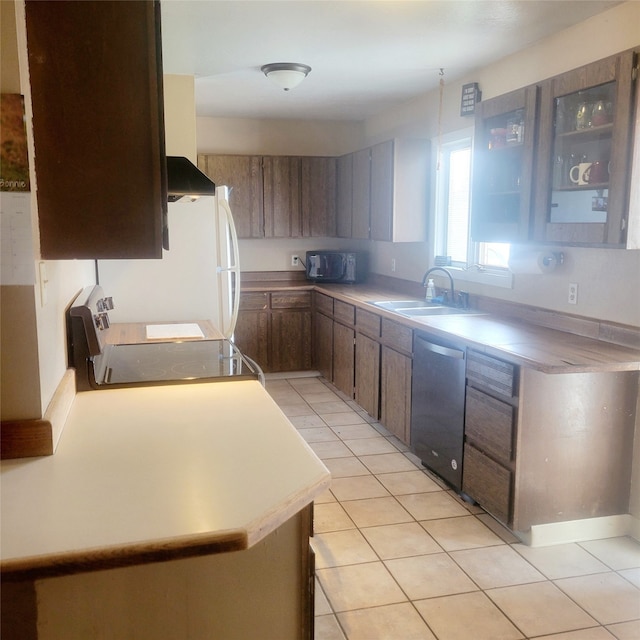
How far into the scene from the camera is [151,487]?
1.25 metres

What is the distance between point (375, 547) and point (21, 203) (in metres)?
2.06

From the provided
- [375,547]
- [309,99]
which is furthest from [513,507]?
[309,99]

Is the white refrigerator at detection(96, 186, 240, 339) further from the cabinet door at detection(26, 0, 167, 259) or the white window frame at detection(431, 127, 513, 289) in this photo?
the cabinet door at detection(26, 0, 167, 259)

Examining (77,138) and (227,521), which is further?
(77,138)

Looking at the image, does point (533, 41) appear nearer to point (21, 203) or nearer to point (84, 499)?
point (21, 203)

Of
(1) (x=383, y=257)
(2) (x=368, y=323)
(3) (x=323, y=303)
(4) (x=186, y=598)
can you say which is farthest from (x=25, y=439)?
(1) (x=383, y=257)

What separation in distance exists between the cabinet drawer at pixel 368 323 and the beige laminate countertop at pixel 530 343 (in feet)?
0.54

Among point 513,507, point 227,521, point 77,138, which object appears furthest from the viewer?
point 513,507

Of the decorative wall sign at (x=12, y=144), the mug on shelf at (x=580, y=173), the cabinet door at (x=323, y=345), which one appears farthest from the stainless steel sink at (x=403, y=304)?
the decorative wall sign at (x=12, y=144)

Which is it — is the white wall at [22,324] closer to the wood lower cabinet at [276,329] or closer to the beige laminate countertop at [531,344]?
the beige laminate countertop at [531,344]

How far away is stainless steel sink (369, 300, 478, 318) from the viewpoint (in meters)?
3.96

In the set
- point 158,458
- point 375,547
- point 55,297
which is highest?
point 55,297

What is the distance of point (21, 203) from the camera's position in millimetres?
1385

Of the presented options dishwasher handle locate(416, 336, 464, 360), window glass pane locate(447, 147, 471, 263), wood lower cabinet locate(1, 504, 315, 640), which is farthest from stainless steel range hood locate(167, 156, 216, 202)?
window glass pane locate(447, 147, 471, 263)
